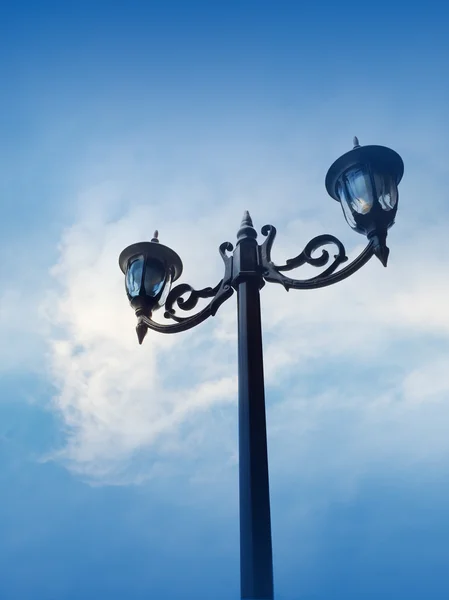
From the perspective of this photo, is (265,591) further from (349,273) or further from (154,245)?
(154,245)

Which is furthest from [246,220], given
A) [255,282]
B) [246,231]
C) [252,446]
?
[252,446]

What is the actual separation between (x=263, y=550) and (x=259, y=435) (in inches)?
20.1

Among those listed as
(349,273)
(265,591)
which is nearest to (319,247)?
(349,273)

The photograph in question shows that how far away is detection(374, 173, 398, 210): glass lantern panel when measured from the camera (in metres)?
3.07

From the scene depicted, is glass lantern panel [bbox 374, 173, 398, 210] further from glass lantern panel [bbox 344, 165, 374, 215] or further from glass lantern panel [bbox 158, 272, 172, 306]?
glass lantern panel [bbox 158, 272, 172, 306]

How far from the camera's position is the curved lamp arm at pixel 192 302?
3.18 meters

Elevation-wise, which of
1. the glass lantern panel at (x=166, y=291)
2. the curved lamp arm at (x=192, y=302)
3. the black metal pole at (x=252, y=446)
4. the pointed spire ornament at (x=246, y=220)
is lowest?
the black metal pole at (x=252, y=446)

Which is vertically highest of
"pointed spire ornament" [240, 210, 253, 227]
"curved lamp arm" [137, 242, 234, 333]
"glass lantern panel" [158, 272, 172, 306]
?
"pointed spire ornament" [240, 210, 253, 227]

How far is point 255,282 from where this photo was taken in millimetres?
3037

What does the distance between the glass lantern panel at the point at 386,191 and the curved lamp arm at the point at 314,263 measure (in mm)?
284

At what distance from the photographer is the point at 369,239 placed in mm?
3010

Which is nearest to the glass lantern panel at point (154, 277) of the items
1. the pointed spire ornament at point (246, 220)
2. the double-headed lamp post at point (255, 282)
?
the double-headed lamp post at point (255, 282)

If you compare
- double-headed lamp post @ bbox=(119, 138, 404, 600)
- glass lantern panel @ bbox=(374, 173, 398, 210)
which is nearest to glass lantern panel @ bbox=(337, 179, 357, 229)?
double-headed lamp post @ bbox=(119, 138, 404, 600)

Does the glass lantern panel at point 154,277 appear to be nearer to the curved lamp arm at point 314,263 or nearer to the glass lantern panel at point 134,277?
the glass lantern panel at point 134,277
